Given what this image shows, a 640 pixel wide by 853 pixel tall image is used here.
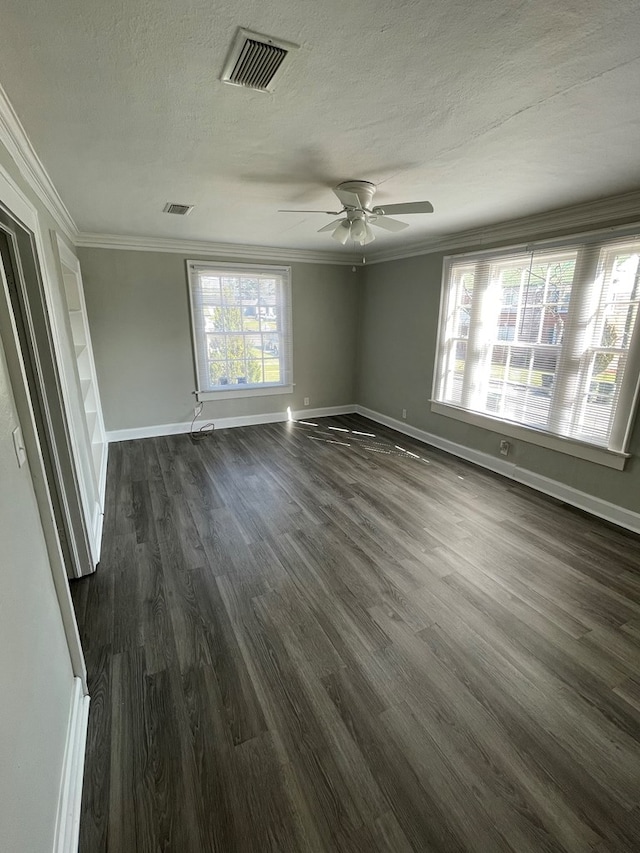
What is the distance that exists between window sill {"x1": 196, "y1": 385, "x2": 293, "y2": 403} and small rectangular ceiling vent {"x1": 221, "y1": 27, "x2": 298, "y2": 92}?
13.2 ft

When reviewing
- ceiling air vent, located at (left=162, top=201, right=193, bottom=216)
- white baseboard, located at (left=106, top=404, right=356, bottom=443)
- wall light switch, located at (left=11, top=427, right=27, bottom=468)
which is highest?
ceiling air vent, located at (left=162, top=201, right=193, bottom=216)

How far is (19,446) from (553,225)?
4.01m

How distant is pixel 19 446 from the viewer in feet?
4.17

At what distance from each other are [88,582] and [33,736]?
59.1 inches

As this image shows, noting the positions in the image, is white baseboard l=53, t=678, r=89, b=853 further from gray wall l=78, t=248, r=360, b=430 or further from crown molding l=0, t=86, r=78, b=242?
gray wall l=78, t=248, r=360, b=430

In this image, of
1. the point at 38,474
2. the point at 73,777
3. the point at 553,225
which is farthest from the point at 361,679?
the point at 553,225

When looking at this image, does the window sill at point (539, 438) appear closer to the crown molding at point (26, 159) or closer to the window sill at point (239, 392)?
the window sill at point (239, 392)

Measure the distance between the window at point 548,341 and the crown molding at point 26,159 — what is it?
3691 millimetres

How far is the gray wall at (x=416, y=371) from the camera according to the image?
3.17 metres

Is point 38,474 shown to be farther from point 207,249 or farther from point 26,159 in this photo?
point 207,249

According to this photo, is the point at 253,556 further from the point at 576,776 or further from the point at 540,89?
the point at 540,89

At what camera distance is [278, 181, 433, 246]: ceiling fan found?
2.40m

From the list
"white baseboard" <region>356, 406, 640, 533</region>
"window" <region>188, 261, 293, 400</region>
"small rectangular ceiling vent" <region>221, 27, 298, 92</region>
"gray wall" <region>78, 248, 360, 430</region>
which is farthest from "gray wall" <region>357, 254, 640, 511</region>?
"small rectangular ceiling vent" <region>221, 27, 298, 92</region>

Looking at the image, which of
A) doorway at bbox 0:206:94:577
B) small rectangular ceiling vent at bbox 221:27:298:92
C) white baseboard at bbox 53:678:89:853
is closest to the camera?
white baseboard at bbox 53:678:89:853
